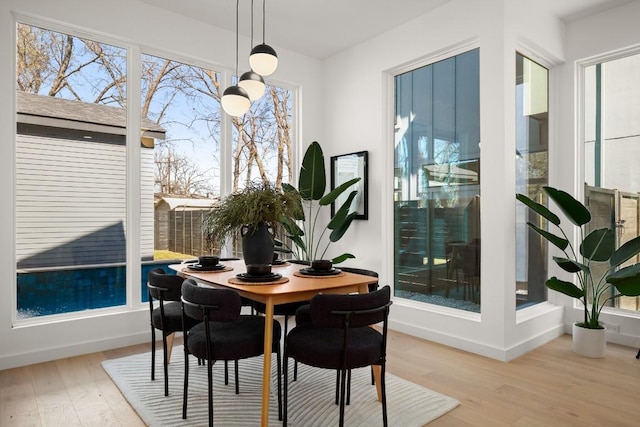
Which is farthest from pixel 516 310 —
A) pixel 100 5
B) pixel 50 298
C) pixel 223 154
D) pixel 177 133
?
pixel 100 5

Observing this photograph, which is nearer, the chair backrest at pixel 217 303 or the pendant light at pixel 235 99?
the chair backrest at pixel 217 303

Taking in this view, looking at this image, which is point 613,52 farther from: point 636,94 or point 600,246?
point 600,246

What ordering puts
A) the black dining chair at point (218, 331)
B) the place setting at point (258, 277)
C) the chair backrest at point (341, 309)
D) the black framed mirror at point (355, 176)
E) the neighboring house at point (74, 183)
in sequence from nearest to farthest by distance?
1. the chair backrest at point (341, 309)
2. the black dining chair at point (218, 331)
3. the place setting at point (258, 277)
4. the neighboring house at point (74, 183)
5. the black framed mirror at point (355, 176)

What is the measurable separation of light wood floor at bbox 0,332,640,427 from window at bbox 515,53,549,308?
61 centimetres

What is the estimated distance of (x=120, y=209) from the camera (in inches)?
148

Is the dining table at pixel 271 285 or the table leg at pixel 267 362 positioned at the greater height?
the dining table at pixel 271 285

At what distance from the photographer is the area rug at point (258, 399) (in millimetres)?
2322

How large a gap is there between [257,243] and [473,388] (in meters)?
1.75

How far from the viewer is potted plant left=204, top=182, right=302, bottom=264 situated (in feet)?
8.14

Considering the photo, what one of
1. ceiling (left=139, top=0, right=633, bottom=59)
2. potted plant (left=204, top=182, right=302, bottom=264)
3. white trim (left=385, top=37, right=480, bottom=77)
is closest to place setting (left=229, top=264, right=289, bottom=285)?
potted plant (left=204, top=182, right=302, bottom=264)

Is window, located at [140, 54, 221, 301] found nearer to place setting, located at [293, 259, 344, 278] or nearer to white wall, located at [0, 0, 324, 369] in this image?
white wall, located at [0, 0, 324, 369]

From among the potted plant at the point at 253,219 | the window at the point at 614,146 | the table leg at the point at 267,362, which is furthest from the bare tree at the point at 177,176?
the window at the point at 614,146

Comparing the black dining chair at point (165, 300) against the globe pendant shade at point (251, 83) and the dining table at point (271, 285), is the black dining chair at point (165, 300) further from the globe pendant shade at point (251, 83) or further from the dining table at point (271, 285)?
the globe pendant shade at point (251, 83)

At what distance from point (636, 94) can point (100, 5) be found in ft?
15.7
